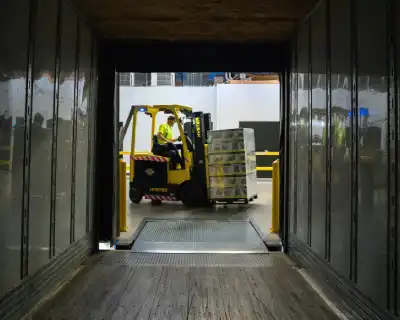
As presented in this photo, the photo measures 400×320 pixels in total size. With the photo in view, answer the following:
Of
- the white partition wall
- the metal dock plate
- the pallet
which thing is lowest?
the metal dock plate

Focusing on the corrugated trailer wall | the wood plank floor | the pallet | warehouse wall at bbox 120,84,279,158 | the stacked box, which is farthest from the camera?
warehouse wall at bbox 120,84,279,158

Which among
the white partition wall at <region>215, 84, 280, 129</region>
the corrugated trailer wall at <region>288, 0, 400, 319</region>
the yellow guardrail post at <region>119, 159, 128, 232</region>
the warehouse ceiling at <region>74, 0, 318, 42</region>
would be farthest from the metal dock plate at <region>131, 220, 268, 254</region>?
the white partition wall at <region>215, 84, 280, 129</region>

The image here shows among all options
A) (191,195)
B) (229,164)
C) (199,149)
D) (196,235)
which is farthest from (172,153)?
(196,235)

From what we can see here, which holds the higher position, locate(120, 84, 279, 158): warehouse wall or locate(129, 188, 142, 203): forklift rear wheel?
locate(120, 84, 279, 158): warehouse wall

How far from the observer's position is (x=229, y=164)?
9.10 metres

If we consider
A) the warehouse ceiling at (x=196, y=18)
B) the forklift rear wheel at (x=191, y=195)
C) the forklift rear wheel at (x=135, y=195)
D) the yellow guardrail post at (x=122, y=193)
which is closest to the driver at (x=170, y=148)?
the forklift rear wheel at (x=191, y=195)

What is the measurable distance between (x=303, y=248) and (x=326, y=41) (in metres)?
2.19

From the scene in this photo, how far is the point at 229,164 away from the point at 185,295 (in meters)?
5.68

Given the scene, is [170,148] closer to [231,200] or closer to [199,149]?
[199,149]

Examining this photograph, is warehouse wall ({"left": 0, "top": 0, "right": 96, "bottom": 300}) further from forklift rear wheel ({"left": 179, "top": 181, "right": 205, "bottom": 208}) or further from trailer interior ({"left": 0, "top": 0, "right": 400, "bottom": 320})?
forklift rear wheel ({"left": 179, "top": 181, "right": 205, "bottom": 208})

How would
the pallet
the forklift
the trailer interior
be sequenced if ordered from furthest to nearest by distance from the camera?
the forklift
the pallet
the trailer interior

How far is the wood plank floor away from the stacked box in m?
4.64

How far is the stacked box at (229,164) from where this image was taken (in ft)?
29.7

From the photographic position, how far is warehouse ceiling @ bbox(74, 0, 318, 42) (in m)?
4.02
